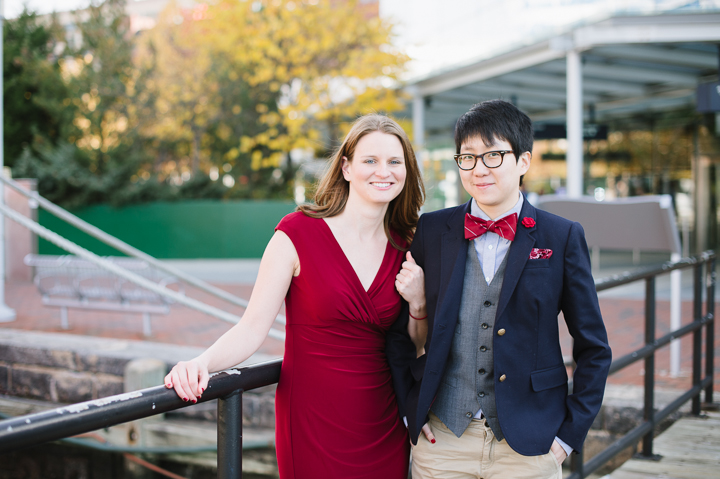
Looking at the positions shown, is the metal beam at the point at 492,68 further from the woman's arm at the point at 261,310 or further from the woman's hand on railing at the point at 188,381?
the woman's hand on railing at the point at 188,381

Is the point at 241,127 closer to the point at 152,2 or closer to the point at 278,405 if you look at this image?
the point at 278,405

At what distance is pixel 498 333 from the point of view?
1690mm

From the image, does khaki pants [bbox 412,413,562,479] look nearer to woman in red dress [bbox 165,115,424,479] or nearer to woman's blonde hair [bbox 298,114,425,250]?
woman in red dress [bbox 165,115,424,479]

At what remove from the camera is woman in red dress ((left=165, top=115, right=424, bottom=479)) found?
198 centimetres

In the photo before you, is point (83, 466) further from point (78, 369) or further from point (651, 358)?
point (651, 358)

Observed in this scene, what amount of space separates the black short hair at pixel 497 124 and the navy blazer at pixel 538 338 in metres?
0.20

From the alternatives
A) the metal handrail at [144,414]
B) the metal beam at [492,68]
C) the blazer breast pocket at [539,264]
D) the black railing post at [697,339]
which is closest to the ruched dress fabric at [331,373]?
the metal handrail at [144,414]

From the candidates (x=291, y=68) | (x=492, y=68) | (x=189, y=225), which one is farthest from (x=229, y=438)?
(x=189, y=225)

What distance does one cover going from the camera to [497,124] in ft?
5.68

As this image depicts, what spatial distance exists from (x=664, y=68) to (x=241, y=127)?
1036cm

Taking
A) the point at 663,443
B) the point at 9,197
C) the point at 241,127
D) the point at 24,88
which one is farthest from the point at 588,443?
the point at 24,88

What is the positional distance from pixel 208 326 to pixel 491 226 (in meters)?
6.88

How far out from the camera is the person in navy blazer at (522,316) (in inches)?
67.0

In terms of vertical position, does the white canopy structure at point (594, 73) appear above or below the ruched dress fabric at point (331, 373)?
above
